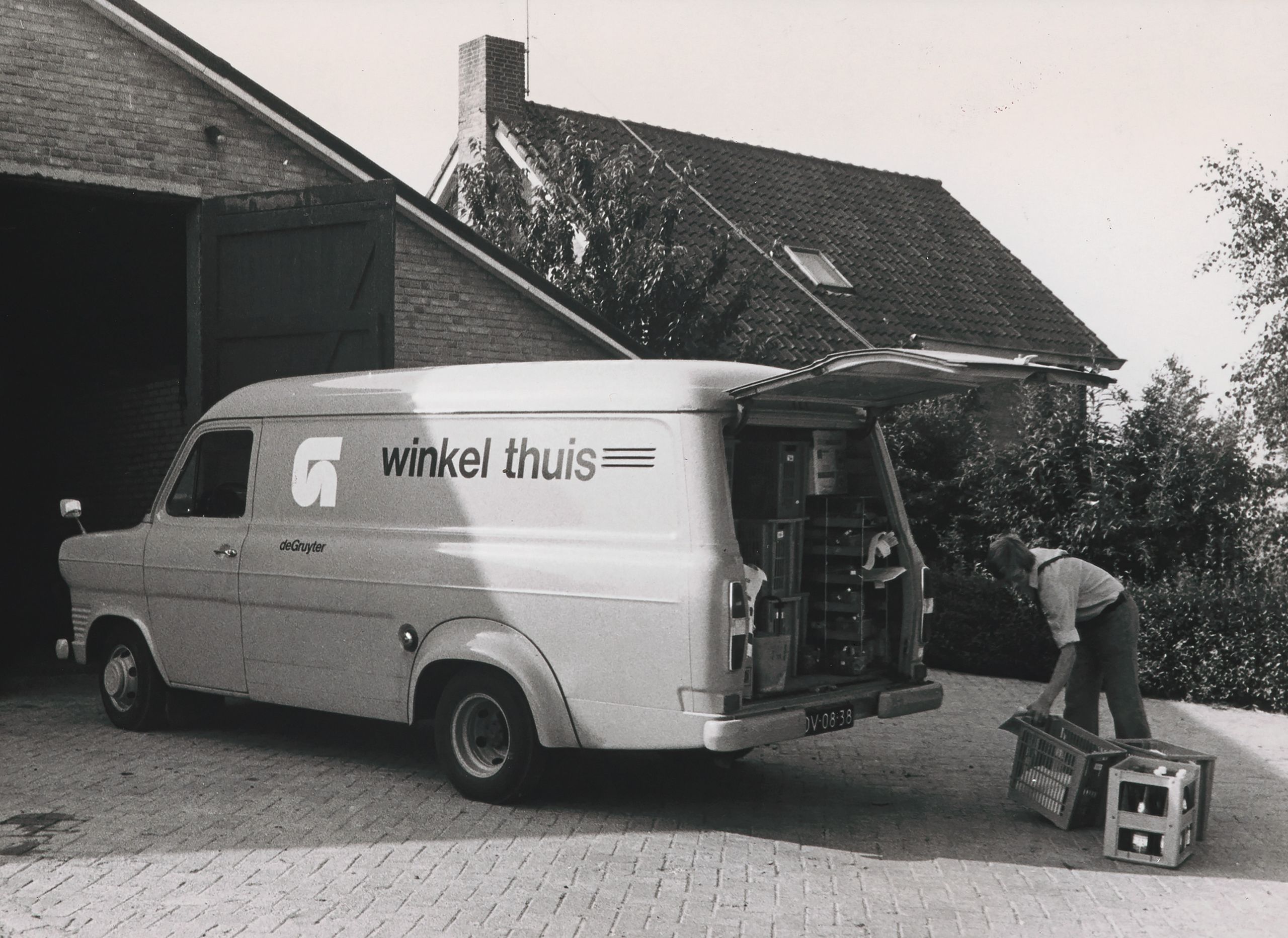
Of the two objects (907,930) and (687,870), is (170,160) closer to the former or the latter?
(687,870)

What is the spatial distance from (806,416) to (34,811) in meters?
4.48

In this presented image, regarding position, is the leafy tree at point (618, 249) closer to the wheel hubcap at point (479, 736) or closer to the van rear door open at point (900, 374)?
the van rear door open at point (900, 374)

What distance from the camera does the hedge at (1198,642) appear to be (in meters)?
10.8

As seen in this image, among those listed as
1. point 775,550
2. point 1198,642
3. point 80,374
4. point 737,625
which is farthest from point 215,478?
point 80,374

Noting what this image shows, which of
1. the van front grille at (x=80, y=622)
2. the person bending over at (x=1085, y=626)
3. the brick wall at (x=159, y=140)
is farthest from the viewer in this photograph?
the brick wall at (x=159, y=140)

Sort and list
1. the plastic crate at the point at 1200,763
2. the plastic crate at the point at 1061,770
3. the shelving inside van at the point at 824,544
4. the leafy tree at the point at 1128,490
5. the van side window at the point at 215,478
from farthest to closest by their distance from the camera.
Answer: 1. the leafy tree at the point at 1128,490
2. the van side window at the point at 215,478
3. the shelving inside van at the point at 824,544
4. the plastic crate at the point at 1061,770
5. the plastic crate at the point at 1200,763

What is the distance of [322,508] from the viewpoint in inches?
316

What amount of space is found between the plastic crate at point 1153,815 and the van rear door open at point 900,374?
1876mm

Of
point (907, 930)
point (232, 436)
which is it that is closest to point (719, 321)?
point (232, 436)

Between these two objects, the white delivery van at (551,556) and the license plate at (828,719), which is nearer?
the white delivery van at (551,556)

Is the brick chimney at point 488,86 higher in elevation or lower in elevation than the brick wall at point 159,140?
higher

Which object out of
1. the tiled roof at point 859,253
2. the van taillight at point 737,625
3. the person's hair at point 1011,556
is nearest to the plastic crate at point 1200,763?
the person's hair at point 1011,556

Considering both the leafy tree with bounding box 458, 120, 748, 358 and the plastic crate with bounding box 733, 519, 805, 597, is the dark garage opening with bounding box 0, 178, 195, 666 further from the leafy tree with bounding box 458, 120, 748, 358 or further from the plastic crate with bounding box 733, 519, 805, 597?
the plastic crate with bounding box 733, 519, 805, 597

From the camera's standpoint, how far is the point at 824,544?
7707 mm
